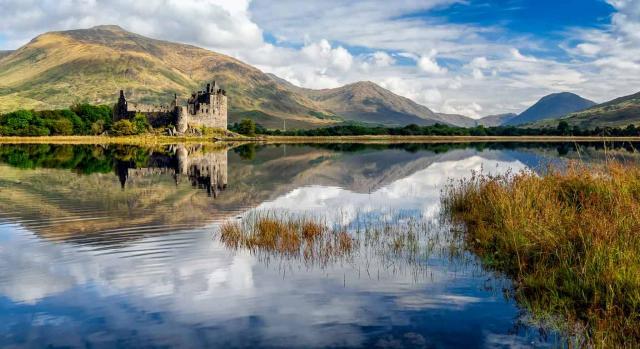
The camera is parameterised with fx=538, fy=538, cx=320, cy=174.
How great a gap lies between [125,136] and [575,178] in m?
114

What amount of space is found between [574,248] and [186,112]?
125m

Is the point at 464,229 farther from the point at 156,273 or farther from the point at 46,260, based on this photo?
the point at 46,260

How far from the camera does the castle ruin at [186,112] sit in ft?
429

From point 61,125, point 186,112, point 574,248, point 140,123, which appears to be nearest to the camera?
point 574,248

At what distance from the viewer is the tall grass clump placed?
383 inches

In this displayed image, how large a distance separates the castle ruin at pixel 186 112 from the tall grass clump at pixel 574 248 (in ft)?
386

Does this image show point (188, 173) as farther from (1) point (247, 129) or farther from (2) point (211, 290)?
(1) point (247, 129)

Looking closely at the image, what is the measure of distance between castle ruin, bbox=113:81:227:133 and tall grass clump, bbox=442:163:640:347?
117741 millimetres

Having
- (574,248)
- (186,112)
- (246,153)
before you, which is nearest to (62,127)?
(186,112)

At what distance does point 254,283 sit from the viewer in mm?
12664

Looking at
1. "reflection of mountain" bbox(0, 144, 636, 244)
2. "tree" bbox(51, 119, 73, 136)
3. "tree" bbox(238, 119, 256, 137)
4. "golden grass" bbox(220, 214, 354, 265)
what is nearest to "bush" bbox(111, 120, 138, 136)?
"tree" bbox(51, 119, 73, 136)

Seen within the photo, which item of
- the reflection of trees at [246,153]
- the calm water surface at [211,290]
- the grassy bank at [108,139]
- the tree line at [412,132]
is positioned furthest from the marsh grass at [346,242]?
the tree line at [412,132]

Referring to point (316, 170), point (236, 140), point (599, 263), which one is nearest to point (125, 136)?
point (236, 140)

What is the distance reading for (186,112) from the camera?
130625 mm
